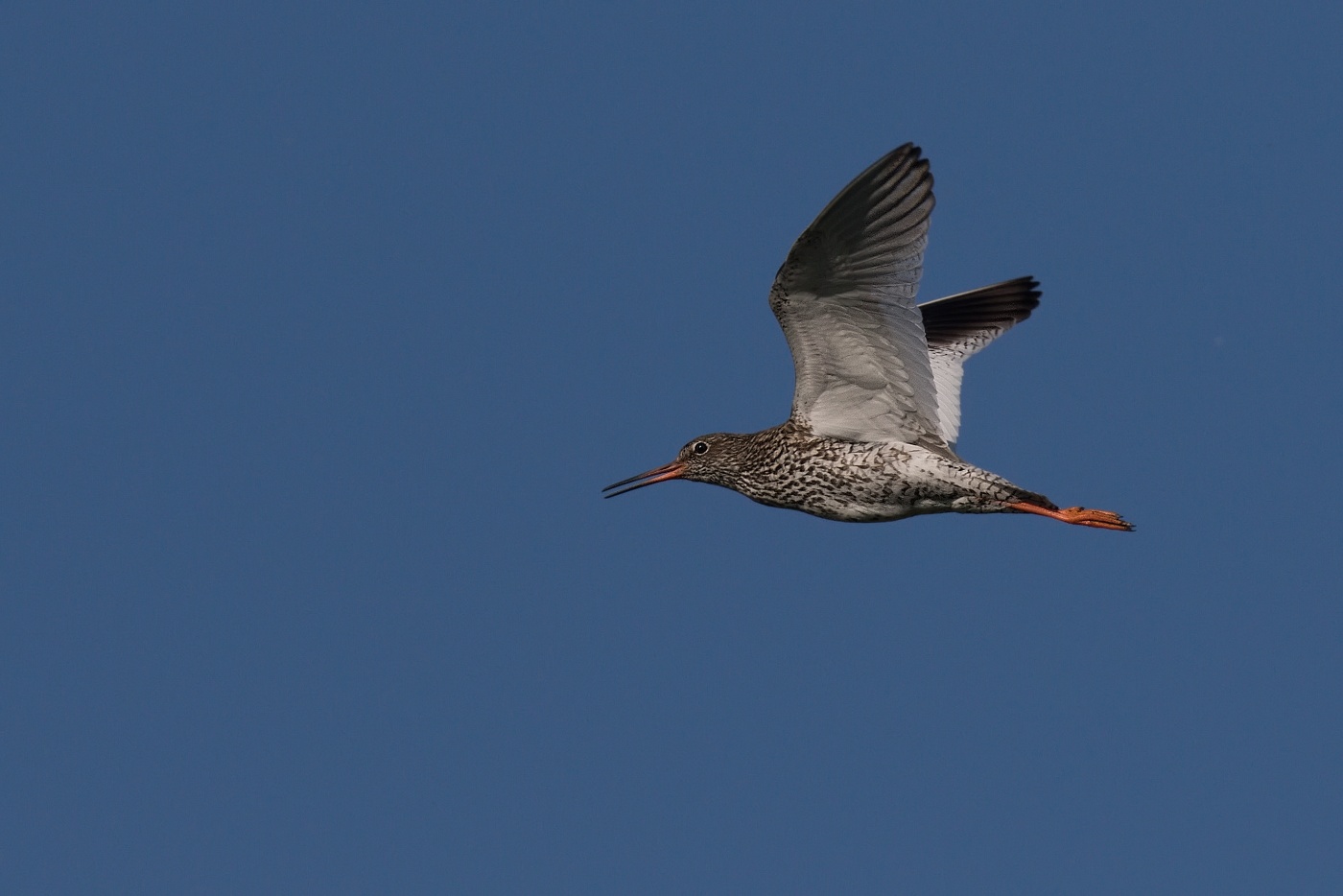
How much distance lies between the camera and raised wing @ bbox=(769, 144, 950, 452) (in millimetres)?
12953

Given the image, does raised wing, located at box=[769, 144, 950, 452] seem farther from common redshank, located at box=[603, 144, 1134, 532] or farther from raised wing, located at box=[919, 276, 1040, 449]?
raised wing, located at box=[919, 276, 1040, 449]

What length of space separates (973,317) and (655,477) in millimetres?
4069

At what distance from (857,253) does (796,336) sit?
1104 mm

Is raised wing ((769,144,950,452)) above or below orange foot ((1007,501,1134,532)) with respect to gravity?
above

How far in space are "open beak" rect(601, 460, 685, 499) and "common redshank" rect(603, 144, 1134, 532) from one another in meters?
0.34

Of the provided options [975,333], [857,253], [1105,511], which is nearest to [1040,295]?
[975,333]

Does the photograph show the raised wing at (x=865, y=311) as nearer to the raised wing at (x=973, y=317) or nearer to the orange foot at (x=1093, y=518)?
the orange foot at (x=1093, y=518)

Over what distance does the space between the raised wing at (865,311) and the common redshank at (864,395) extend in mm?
11

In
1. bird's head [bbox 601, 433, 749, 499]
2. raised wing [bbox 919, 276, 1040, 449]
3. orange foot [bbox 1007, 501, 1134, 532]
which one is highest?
raised wing [bbox 919, 276, 1040, 449]

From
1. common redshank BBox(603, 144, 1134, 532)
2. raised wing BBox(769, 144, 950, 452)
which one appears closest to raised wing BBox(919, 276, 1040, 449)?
common redshank BBox(603, 144, 1134, 532)

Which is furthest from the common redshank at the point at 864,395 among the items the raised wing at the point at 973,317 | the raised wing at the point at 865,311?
the raised wing at the point at 973,317

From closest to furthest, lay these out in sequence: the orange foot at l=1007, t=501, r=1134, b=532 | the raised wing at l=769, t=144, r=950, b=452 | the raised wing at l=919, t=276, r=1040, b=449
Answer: the raised wing at l=769, t=144, r=950, b=452
the orange foot at l=1007, t=501, r=1134, b=532
the raised wing at l=919, t=276, r=1040, b=449

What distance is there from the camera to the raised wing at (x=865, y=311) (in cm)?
1295

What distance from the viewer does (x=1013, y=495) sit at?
46.3 ft
